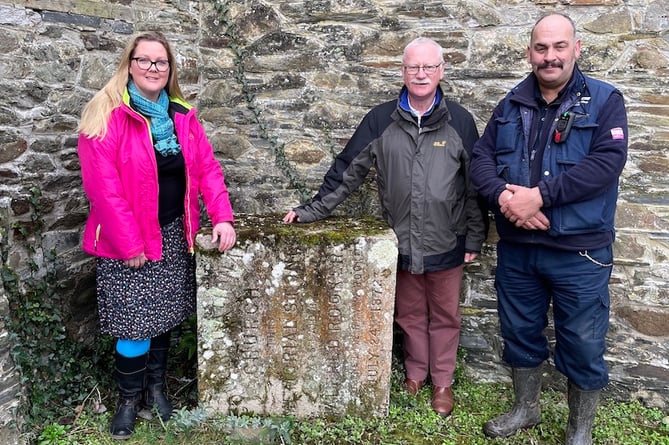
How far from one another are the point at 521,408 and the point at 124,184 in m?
2.45

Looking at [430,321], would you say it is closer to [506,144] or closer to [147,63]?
[506,144]

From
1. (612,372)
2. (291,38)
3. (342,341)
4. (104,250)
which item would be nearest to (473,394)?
(612,372)

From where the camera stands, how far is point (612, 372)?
3428mm

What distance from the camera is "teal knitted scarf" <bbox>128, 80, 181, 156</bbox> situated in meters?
2.75

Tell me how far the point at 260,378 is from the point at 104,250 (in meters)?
1.09

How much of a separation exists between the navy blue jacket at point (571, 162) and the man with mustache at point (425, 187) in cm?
34

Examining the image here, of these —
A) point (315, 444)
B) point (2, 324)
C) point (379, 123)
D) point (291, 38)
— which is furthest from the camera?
point (291, 38)

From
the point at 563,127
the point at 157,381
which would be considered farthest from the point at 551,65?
the point at 157,381

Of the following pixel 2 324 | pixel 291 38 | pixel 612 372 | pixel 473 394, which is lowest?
pixel 473 394

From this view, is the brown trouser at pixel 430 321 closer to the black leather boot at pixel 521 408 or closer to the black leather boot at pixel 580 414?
the black leather boot at pixel 521 408

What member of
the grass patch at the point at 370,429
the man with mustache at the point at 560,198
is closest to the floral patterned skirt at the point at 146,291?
the grass patch at the point at 370,429

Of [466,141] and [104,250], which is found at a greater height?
[466,141]

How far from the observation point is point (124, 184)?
2725mm

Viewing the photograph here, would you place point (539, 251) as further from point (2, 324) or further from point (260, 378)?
point (2, 324)
